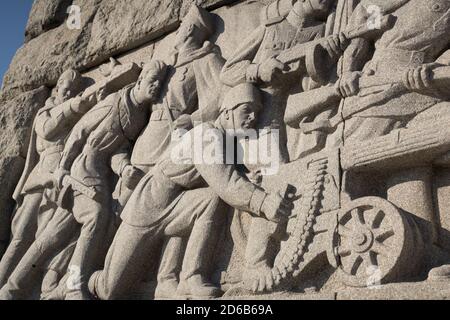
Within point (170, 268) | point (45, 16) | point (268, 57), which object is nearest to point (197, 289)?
point (170, 268)

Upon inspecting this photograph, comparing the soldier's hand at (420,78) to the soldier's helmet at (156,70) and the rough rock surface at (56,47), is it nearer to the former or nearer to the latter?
the soldier's helmet at (156,70)

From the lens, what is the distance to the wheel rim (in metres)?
2.55

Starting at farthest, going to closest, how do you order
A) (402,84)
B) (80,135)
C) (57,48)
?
1. (57,48)
2. (80,135)
3. (402,84)

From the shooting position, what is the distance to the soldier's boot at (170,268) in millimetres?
3422

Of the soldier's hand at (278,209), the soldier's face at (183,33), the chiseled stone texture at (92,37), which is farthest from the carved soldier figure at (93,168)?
the soldier's hand at (278,209)

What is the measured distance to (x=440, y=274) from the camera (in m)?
2.44

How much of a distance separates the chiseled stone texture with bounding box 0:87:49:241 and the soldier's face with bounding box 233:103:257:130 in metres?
2.65

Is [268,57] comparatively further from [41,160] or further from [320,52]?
[41,160]

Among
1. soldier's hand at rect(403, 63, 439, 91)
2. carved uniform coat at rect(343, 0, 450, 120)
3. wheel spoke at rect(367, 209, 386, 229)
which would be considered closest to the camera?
wheel spoke at rect(367, 209, 386, 229)

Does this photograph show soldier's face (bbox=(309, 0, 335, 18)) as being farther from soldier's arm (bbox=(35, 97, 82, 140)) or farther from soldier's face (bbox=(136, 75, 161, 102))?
soldier's arm (bbox=(35, 97, 82, 140))

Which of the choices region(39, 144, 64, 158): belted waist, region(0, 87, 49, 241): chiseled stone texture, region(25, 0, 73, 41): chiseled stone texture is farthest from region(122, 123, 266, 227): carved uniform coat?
region(25, 0, 73, 41): chiseled stone texture

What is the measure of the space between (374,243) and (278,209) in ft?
1.90
